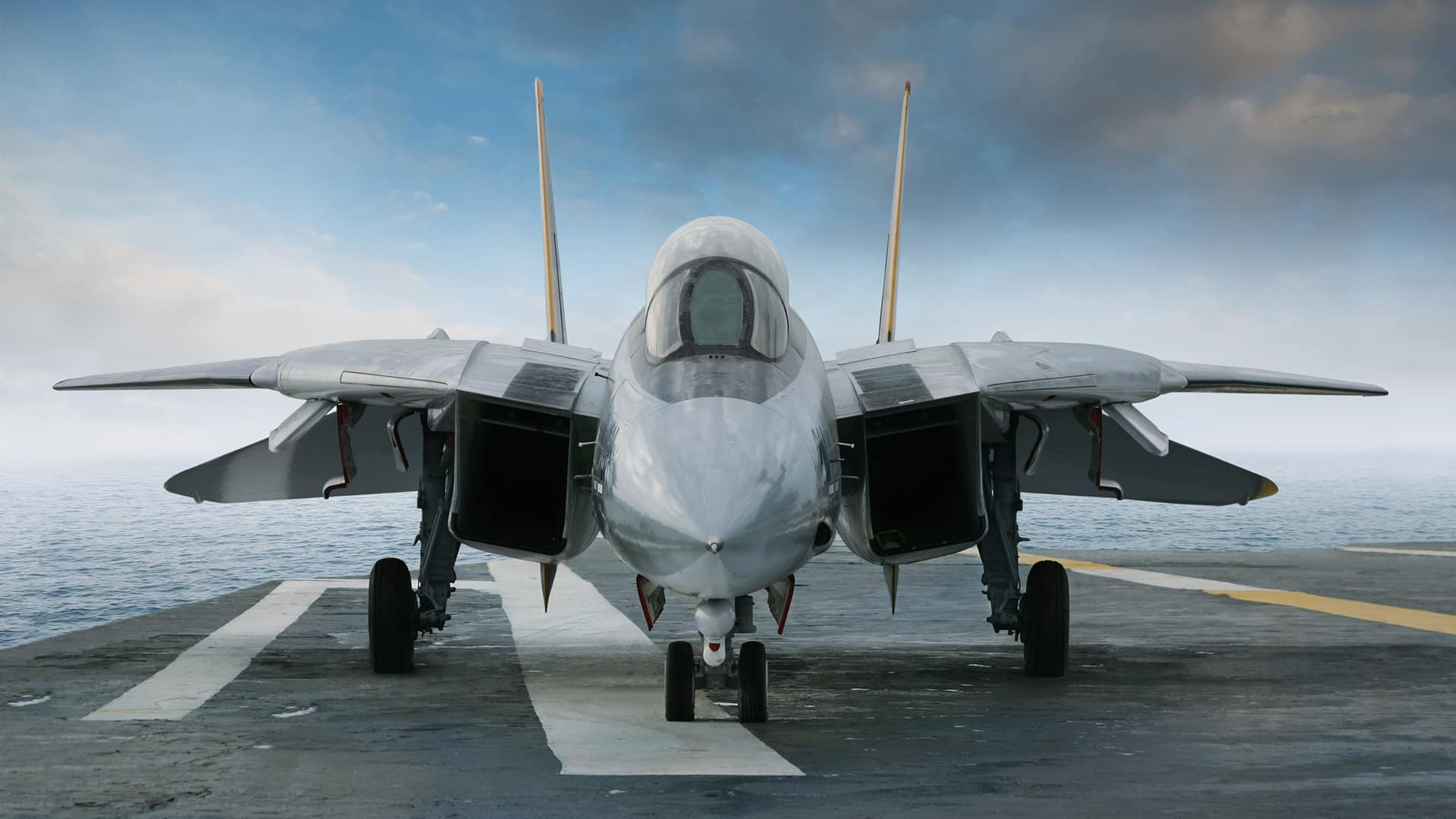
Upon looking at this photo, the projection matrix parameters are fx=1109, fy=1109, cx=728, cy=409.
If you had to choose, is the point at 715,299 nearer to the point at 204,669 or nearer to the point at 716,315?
the point at 716,315

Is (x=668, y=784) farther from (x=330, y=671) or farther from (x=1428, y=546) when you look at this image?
(x=1428, y=546)

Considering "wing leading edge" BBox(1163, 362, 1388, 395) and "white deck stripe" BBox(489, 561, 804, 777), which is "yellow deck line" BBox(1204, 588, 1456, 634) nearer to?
"wing leading edge" BBox(1163, 362, 1388, 395)

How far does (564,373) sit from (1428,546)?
22.3 meters

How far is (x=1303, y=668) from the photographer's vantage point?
7879 mm

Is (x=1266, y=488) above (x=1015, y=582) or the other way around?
above

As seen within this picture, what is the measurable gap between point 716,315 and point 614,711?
2.39 m

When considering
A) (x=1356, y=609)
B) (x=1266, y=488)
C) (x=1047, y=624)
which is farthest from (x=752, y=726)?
(x=1356, y=609)

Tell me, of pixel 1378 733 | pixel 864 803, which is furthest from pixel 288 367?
pixel 1378 733

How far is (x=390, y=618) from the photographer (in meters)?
7.74

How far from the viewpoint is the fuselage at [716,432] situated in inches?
179

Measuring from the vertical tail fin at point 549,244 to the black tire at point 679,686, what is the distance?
4.70 metres

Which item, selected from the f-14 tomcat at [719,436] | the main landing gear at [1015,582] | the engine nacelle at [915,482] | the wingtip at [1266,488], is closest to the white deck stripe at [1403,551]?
the wingtip at [1266,488]

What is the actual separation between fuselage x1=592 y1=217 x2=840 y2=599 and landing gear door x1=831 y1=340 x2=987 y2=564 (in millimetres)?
653

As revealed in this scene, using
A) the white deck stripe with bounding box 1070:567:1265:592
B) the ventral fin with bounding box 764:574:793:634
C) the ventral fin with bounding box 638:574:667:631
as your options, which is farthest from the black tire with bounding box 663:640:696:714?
the white deck stripe with bounding box 1070:567:1265:592
